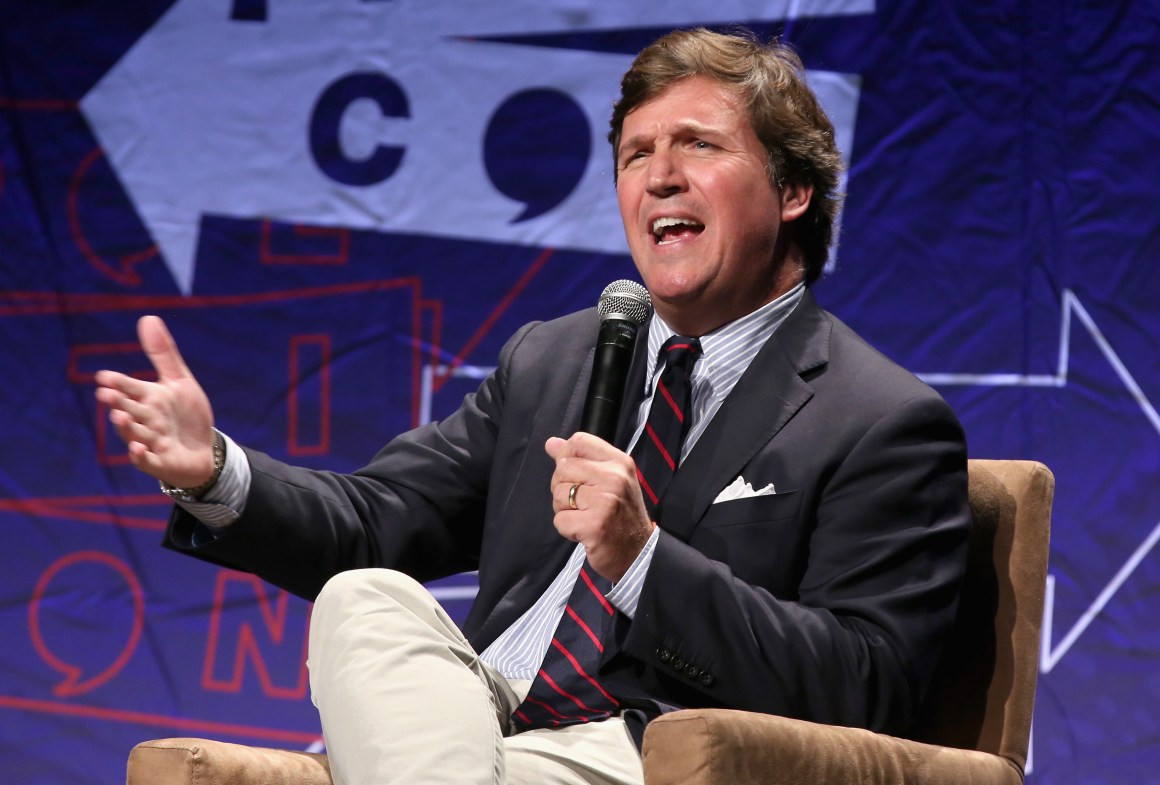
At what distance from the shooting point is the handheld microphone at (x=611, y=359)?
1407 mm

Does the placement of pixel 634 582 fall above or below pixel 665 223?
below

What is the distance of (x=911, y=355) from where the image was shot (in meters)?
2.51

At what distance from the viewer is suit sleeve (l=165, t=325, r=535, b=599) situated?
1573mm

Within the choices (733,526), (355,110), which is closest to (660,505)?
(733,526)

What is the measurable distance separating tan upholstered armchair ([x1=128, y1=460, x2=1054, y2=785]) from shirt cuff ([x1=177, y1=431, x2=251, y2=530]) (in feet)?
0.93

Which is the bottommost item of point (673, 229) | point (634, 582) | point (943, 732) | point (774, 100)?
point (943, 732)

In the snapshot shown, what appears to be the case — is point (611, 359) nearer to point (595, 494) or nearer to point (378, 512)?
point (595, 494)

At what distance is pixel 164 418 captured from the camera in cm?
145

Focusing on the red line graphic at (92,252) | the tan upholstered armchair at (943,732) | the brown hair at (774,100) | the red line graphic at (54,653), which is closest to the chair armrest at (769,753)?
the tan upholstered armchair at (943,732)

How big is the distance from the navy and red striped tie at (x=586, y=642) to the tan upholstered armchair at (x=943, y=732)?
26 cm

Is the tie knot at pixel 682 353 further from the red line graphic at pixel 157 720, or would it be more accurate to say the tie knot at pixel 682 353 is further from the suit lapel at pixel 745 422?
the red line graphic at pixel 157 720

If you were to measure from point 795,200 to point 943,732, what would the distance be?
0.74m

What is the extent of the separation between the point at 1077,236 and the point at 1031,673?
3.86ft

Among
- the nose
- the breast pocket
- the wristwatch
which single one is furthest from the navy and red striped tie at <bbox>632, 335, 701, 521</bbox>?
the wristwatch
